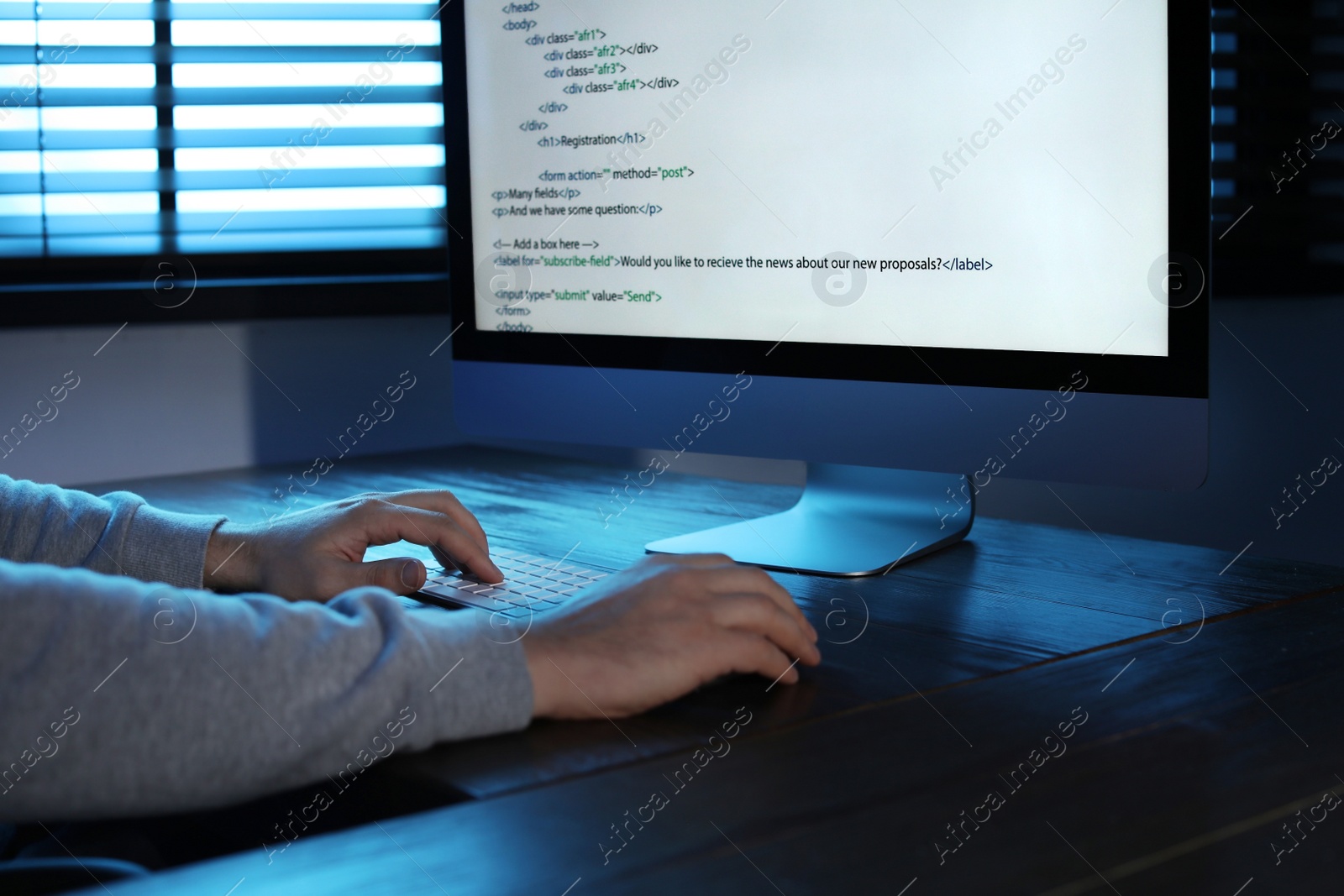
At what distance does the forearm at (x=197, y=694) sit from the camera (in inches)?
19.1

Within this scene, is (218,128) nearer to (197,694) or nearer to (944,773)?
(197,694)

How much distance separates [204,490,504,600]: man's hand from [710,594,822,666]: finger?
0.26m

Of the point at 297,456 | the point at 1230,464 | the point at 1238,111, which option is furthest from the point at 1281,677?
the point at 297,456

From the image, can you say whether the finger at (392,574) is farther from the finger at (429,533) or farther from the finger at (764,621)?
the finger at (764,621)

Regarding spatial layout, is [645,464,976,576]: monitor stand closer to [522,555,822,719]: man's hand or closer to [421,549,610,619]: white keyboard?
[421,549,610,619]: white keyboard

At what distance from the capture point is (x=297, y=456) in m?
1.66

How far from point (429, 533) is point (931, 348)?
15.1 inches

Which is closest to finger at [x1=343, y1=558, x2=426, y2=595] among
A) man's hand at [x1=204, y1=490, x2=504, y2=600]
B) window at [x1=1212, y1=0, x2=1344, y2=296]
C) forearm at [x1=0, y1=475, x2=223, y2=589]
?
man's hand at [x1=204, y1=490, x2=504, y2=600]

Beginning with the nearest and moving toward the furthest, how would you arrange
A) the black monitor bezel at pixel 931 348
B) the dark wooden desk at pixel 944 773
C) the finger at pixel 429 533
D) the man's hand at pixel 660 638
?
the dark wooden desk at pixel 944 773
the man's hand at pixel 660 638
the black monitor bezel at pixel 931 348
the finger at pixel 429 533

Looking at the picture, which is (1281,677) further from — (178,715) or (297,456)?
(297,456)

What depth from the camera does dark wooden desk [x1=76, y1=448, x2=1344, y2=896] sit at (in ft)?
1.37

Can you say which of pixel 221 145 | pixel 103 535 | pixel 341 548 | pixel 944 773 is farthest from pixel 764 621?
pixel 221 145

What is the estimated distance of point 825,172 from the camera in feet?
2.88

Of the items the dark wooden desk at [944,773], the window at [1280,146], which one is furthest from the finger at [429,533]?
the window at [1280,146]
